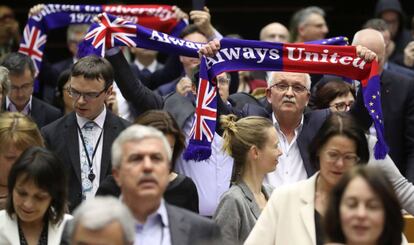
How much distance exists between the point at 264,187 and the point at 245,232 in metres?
0.57

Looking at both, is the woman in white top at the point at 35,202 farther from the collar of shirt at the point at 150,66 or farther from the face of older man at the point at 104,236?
the collar of shirt at the point at 150,66

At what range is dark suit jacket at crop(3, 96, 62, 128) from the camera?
10.1 metres

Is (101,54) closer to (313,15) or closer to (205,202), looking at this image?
(205,202)

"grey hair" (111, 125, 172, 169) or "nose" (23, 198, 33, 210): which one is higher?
"grey hair" (111, 125, 172, 169)

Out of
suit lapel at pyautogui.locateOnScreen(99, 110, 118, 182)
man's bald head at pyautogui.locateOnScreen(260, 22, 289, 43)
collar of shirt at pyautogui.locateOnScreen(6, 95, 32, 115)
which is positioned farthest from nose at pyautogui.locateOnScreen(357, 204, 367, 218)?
man's bald head at pyautogui.locateOnScreen(260, 22, 289, 43)

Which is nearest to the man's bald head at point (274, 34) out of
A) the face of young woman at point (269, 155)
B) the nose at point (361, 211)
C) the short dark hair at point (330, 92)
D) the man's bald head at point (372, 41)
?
the man's bald head at point (372, 41)

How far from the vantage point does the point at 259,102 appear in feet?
31.8

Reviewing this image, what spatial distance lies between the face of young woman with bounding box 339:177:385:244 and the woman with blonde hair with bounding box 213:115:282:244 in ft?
5.38

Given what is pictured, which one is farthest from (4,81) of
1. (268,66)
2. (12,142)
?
(268,66)

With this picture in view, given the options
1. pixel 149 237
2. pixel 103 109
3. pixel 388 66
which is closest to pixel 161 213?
pixel 149 237

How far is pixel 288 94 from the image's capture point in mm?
8688

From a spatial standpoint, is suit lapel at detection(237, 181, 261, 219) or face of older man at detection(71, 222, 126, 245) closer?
face of older man at detection(71, 222, 126, 245)

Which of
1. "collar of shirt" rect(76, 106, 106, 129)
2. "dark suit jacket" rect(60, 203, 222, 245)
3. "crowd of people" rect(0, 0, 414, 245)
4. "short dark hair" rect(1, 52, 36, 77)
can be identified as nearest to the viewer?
"crowd of people" rect(0, 0, 414, 245)

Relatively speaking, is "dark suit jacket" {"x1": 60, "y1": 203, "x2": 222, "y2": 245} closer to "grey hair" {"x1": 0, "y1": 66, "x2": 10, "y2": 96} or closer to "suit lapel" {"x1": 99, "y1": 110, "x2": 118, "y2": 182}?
"suit lapel" {"x1": 99, "y1": 110, "x2": 118, "y2": 182}
